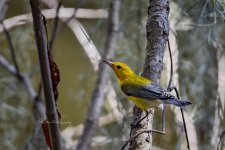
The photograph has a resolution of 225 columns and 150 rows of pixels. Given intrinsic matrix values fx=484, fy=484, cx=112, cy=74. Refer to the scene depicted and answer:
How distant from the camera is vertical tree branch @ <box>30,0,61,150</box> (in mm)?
656

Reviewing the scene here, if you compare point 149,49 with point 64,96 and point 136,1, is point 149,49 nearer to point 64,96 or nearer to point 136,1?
point 136,1

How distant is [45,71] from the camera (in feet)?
2.22

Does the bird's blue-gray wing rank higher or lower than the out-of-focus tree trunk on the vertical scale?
lower

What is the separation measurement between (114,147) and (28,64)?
796 millimetres

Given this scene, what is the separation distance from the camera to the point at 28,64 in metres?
2.62

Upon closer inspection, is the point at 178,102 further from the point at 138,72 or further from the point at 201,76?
the point at 201,76

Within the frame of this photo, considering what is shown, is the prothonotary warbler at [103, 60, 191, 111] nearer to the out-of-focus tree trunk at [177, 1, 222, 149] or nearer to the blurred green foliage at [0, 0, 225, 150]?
the blurred green foliage at [0, 0, 225, 150]

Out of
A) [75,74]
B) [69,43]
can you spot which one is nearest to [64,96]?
[75,74]

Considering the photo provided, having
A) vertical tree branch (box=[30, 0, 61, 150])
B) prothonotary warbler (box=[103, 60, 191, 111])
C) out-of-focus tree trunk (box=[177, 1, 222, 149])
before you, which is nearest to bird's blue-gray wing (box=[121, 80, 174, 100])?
prothonotary warbler (box=[103, 60, 191, 111])

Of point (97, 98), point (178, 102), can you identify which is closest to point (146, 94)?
point (178, 102)

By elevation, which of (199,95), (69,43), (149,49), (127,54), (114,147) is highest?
(69,43)

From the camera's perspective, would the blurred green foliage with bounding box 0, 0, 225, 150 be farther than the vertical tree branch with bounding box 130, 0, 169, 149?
Yes

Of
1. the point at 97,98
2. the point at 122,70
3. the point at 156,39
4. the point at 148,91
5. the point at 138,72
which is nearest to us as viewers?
the point at 156,39

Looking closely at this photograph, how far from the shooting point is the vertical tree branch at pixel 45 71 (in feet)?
2.15
